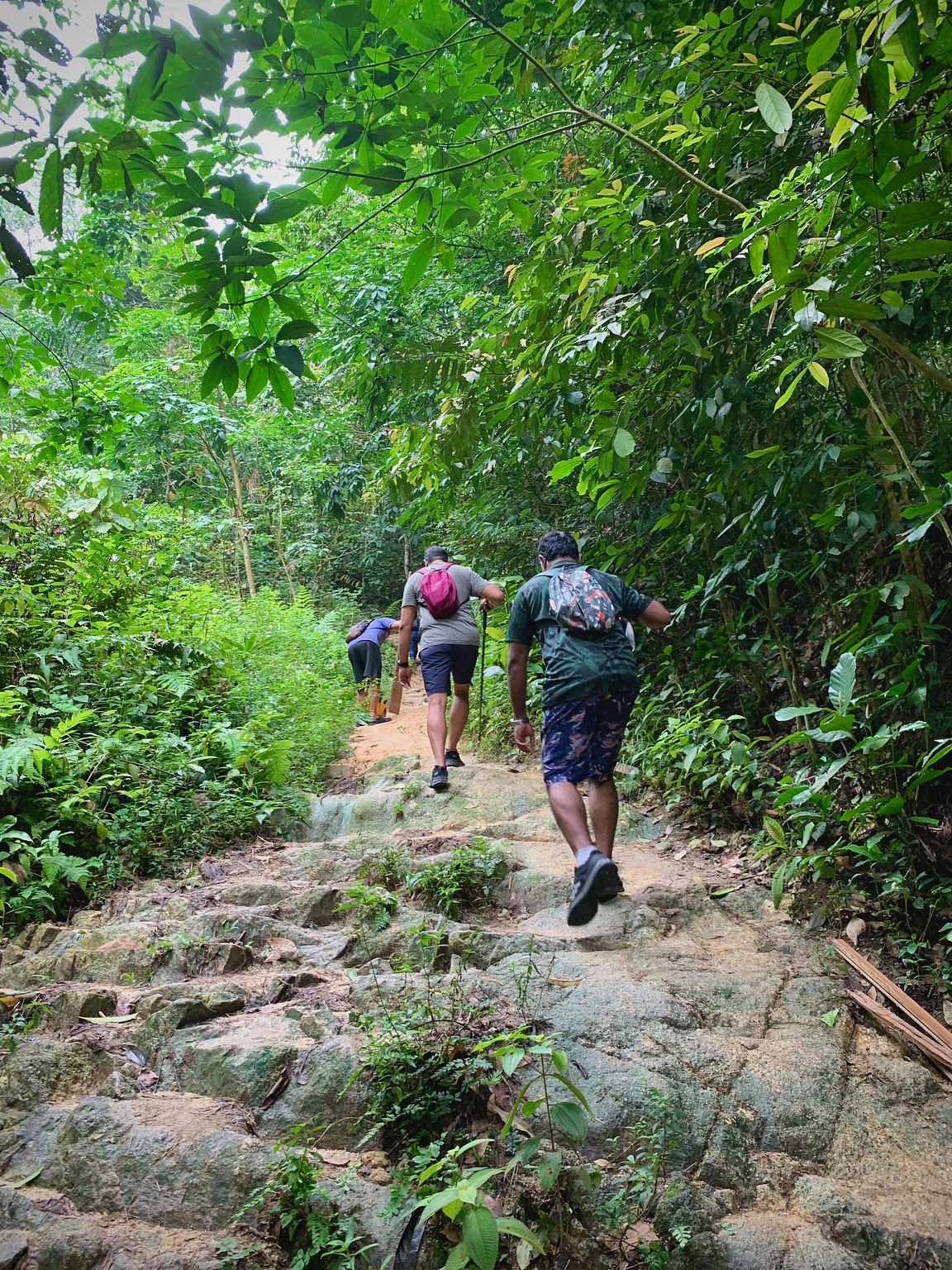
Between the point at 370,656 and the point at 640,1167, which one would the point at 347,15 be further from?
the point at 370,656

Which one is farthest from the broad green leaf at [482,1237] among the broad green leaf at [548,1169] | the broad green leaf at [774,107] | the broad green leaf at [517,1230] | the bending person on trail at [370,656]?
the bending person on trail at [370,656]

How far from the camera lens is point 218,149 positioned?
1.84 metres

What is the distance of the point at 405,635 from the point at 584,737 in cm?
287

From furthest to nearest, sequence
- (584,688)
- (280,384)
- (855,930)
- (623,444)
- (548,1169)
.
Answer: (584,688), (855,930), (623,444), (280,384), (548,1169)

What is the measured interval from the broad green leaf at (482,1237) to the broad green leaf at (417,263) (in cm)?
221

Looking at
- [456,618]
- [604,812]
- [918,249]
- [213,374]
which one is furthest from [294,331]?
[456,618]

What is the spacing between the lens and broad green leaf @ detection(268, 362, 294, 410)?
1920 mm

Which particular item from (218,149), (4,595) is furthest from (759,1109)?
(4,595)

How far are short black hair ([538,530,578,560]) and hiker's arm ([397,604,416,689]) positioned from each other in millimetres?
2127

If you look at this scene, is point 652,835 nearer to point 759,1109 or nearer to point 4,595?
point 759,1109

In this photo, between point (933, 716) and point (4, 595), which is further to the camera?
point (4, 595)

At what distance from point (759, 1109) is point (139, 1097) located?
195 centimetres

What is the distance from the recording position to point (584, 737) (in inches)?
147

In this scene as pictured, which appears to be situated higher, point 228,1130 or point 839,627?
point 839,627
